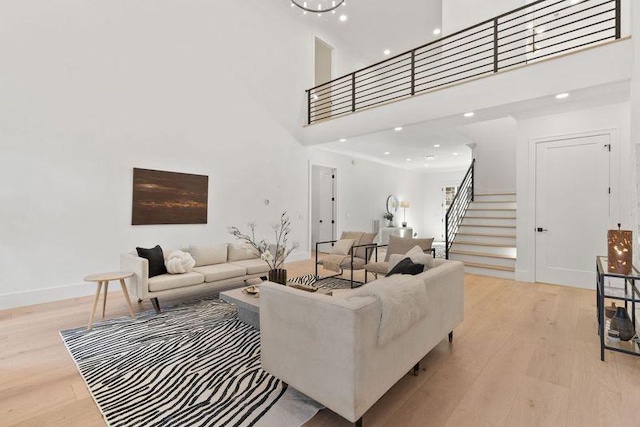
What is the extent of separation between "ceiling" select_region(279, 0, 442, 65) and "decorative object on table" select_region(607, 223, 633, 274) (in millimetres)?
6571

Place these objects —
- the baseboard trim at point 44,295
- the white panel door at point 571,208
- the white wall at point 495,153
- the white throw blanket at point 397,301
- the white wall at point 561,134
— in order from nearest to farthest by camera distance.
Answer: the white throw blanket at point 397,301
the baseboard trim at point 44,295
the white wall at point 561,134
the white panel door at point 571,208
the white wall at point 495,153

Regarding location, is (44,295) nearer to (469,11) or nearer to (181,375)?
(181,375)

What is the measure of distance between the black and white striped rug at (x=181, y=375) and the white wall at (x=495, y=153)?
774cm

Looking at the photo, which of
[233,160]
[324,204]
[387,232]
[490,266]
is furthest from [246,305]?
[387,232]

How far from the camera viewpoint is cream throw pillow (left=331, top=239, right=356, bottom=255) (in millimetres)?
5055

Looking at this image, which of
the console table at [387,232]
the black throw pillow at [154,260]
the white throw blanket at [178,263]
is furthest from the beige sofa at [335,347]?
the console table at [387,232]

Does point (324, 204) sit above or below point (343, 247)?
above

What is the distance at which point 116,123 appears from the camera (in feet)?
14.9

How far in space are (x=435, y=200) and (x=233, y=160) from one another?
9.21 m

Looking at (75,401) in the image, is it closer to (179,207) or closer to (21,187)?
(21,187)

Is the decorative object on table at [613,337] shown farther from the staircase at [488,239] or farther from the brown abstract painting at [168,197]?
the brown abstract painting at [168,197]

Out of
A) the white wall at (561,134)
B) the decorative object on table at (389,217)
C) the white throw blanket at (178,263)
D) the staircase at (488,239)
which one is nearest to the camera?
the white throw blanket at (178,263)

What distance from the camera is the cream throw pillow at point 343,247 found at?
5.05 meters

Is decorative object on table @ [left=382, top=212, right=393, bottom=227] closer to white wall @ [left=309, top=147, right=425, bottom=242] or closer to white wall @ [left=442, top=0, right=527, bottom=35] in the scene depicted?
white wall @ [left=309, top=147, right=425, bottom=242]
